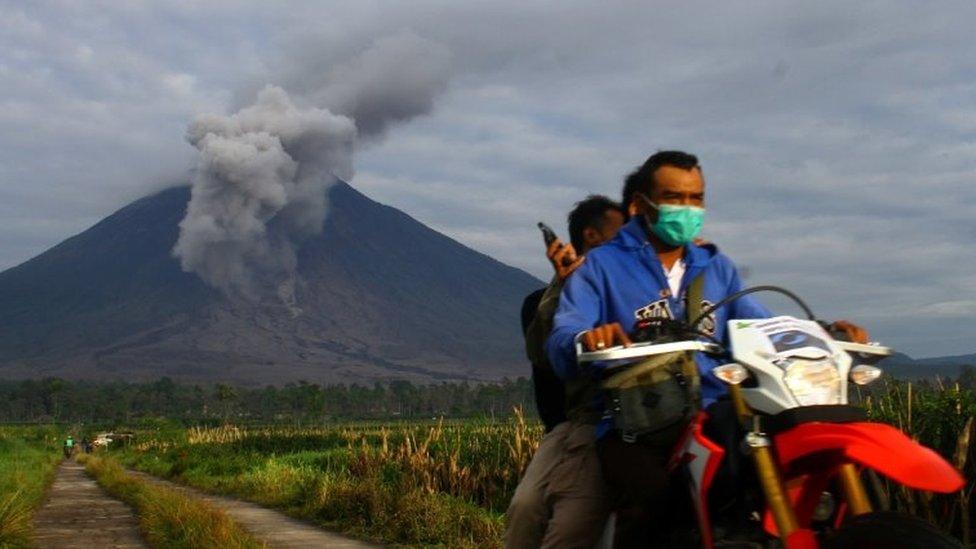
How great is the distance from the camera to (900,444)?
8.44 ft

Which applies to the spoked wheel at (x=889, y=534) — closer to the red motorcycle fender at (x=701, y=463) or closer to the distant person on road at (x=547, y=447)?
the red motorcycle fender at (x=701, y=463)

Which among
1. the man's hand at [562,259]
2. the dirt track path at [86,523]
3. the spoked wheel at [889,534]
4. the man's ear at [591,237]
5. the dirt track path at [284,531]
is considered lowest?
the dirt track path at [284,531]

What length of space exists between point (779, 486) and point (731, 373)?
28 centimetres

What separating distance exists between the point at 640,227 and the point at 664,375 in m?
0.67

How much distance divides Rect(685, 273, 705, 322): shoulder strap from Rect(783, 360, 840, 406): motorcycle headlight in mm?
603

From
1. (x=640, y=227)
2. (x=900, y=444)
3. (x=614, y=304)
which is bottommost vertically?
(x=900, y=444)

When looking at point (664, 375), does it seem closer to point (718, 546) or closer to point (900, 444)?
point (718, 546)

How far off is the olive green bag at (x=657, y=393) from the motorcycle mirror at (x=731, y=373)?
19 cm

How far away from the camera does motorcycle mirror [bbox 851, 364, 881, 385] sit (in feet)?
9.36

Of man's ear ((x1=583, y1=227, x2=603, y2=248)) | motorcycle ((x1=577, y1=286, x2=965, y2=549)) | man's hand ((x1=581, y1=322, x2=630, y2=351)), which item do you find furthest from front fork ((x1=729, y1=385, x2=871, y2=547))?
man's ear ((x1=583, y1=227, x2=603, y2=248))

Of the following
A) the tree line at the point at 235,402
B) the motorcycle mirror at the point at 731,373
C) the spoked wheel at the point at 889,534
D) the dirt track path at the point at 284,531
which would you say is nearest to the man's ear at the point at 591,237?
the motorcycle mirror at the point at 731,373

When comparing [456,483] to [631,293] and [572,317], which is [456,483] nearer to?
[631,293]

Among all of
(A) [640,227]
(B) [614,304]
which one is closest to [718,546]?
(B) [614,304]

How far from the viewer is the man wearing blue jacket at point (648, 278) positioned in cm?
334
